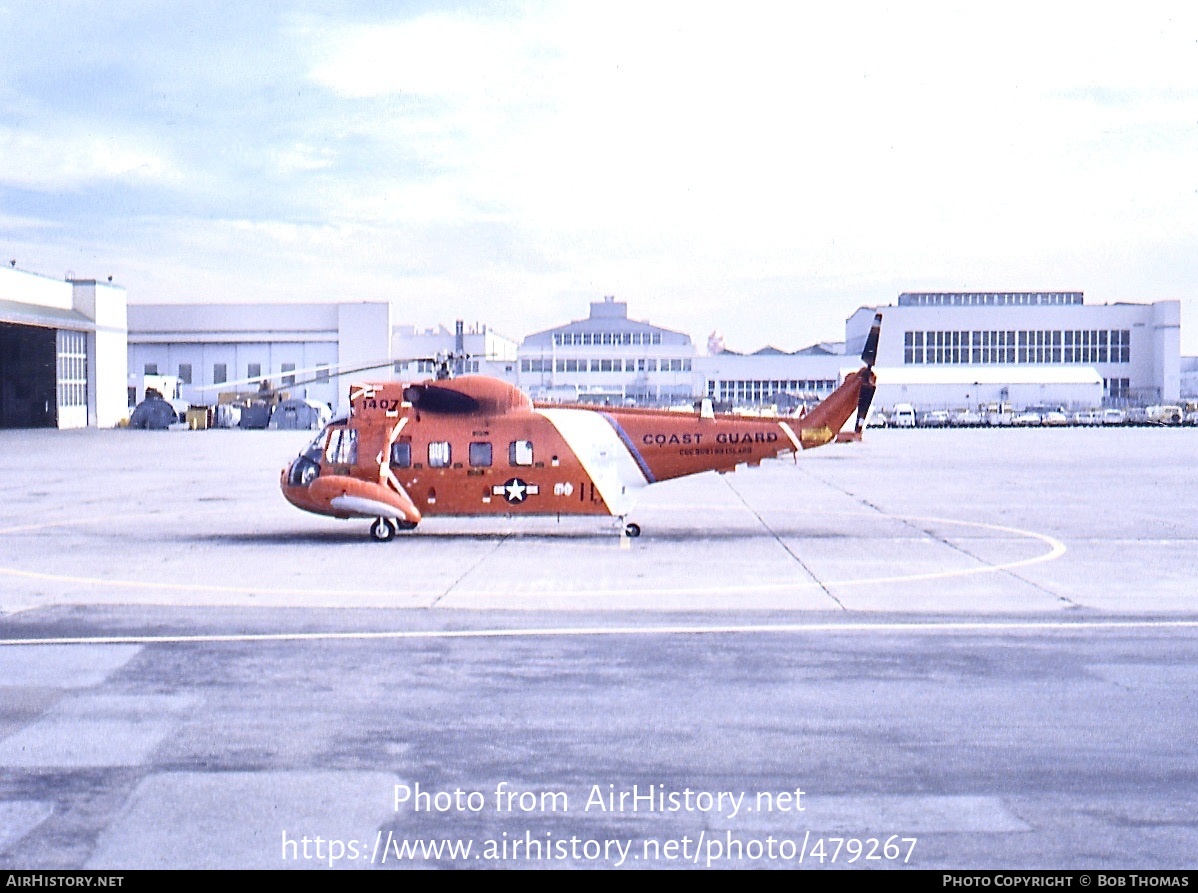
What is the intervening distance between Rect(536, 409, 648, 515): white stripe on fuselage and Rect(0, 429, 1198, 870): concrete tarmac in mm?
1038

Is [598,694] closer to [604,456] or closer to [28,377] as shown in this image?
[604,456]

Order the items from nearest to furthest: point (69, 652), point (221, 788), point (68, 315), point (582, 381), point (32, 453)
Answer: point (221, 788), point (69, 652), point (32, 453), point (68, 315), point (582, 381)

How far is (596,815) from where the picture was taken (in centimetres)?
784

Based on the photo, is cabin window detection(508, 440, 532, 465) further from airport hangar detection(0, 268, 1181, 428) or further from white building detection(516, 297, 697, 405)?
white building detection(516, 297, 697, 405)

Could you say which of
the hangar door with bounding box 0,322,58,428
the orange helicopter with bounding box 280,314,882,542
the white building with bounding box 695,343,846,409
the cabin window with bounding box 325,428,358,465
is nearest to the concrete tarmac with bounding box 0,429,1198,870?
the orange helicopter with bounding box 280,314,882,542

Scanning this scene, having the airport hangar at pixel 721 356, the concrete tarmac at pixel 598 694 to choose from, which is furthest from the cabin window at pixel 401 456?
the airport hangar at pixel 721 356

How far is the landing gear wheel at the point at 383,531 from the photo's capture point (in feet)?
77.3

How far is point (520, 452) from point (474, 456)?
0.92 metres

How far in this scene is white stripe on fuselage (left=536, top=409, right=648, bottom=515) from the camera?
23859 millimetres

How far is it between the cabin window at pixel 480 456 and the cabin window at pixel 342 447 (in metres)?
2.30

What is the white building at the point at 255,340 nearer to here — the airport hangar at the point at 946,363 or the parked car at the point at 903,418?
the airport hangar at the point at 946,363

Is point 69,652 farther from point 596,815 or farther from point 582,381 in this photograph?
point 582,381

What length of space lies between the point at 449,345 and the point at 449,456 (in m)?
106
